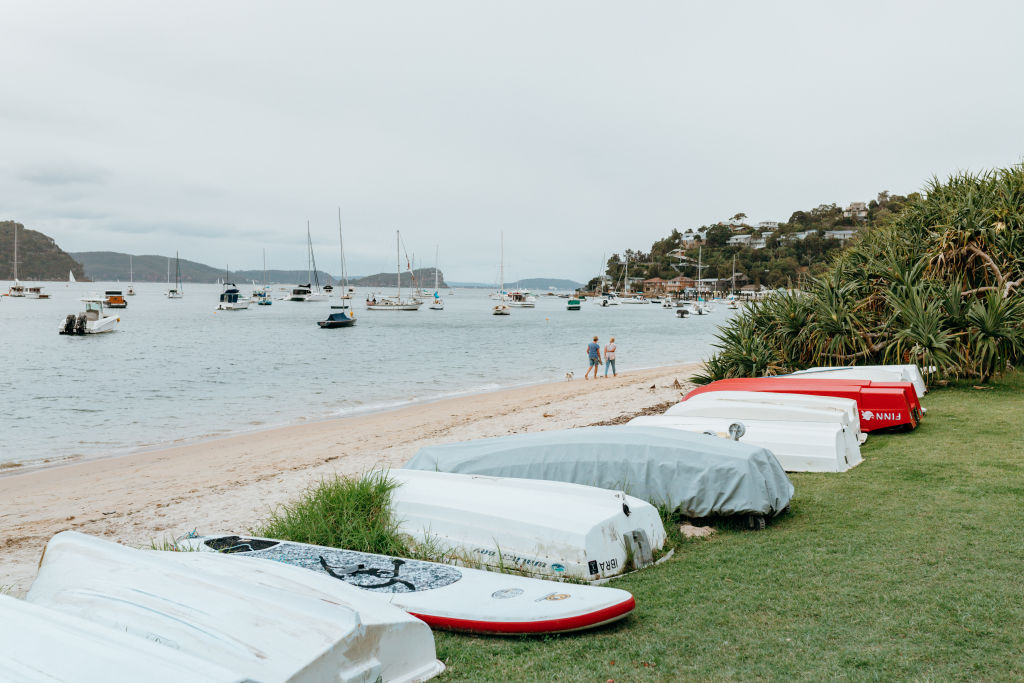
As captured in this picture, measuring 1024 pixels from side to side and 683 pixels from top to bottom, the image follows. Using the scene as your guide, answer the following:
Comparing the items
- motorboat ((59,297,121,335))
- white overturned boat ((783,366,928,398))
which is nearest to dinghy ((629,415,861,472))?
white overturned boat ((783,366,928,398))

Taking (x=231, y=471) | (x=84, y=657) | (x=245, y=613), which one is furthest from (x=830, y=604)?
(x=231, y=471)

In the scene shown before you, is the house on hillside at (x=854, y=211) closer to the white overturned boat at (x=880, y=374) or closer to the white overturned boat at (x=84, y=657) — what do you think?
the white overturned boat at (x=880, y=374)

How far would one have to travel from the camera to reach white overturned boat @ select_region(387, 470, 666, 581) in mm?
4582

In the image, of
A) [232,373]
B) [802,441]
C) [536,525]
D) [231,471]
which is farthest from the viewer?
[232,373]

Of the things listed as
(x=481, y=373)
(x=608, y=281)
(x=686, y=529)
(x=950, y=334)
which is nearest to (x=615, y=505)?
(x=686, y=529)

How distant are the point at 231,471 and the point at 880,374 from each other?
1087cm

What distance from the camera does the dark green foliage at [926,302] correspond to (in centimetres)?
1235

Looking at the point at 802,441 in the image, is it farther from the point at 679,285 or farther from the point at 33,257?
the point at 33,257

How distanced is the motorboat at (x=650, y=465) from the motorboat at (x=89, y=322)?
47822 mm

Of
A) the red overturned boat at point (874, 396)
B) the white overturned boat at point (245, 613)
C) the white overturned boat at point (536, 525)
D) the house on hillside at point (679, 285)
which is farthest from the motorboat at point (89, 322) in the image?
the house on hillside at point (679, 285)

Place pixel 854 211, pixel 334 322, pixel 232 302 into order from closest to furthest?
pixel 334 322
pixel 232 302
pixel 854 211

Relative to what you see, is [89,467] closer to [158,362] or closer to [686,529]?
[686,529]

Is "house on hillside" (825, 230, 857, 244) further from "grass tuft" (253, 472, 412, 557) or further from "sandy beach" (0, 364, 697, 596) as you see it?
"grass tuft" (253, 472, 412, 557)

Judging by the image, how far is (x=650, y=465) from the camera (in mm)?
5852
